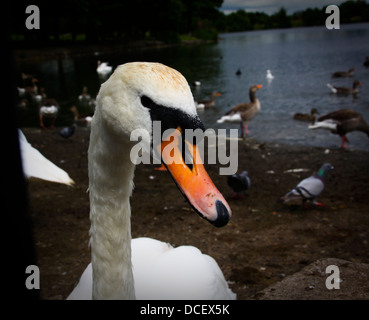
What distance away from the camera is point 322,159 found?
23.2 feet

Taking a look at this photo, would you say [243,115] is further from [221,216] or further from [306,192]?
[221,216]

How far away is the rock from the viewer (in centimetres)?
220

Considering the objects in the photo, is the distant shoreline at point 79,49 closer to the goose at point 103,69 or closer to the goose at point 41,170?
the goose at point 103,69

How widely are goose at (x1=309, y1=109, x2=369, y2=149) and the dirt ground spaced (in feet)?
4.87

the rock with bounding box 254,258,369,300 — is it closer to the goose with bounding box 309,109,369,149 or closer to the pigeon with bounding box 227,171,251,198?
the pigeon with bounding box 227,171,251,198

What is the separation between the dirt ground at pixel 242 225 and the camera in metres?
3.67

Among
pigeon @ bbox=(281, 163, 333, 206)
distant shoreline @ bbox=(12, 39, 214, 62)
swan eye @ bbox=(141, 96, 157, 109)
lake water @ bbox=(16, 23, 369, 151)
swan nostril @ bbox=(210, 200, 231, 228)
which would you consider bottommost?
pigeon @ bbox=(281, 163, 333, 206)

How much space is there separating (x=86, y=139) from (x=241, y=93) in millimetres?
8457

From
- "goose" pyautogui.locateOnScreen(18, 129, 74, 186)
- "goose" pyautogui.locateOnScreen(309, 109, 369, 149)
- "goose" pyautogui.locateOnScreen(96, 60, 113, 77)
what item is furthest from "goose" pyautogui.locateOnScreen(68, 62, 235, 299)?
"goose" pyautogui.locateOnScreen(96, 60, 113, 77)

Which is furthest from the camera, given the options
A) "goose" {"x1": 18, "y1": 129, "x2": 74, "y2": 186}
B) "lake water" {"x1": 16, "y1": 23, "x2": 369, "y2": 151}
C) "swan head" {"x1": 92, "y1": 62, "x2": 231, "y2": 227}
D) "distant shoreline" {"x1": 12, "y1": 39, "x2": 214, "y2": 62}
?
"distant shoreline" {"x1": 12, "y1": 39, "x2": 214, "y2": 62}

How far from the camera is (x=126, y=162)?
1.78 m

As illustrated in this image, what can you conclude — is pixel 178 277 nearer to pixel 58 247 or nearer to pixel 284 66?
pixel 58 247

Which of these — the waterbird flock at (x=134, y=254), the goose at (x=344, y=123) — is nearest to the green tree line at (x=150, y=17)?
the goose at (x=344, y=123)
